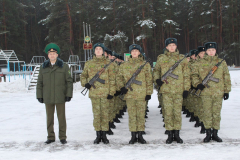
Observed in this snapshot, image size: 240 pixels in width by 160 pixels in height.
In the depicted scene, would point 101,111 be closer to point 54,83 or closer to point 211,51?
point 54,83

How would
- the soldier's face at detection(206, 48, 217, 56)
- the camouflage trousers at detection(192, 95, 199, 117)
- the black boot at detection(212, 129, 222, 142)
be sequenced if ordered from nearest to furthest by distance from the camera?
the black boot at detection(212, 129, 222, 142), the soldier's face at detection(206, 48, 217, 56), the camouflage trousers at detection(192, 95, 199, 117)

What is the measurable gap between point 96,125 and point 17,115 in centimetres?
424

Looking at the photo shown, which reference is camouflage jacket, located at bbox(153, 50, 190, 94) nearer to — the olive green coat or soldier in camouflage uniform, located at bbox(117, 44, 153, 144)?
soldier in camouflage uniform, located at bbox(117, 44, 153, 144)

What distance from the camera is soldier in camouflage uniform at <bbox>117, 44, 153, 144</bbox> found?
460 centimetres

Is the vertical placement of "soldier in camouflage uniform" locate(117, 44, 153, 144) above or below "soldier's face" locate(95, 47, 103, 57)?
below

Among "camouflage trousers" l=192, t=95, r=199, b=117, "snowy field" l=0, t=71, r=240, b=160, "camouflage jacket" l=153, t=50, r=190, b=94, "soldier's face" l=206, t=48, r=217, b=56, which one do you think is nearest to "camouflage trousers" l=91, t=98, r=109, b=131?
"snowy field" l=0, t=71, r=240, b=160

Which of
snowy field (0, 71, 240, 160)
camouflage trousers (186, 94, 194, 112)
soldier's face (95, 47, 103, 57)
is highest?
soldier's face (95, 47, 103, 57)

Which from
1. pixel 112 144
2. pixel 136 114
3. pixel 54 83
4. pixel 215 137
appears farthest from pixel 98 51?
pixel 215 137

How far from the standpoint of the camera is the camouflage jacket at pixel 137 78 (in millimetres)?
4598

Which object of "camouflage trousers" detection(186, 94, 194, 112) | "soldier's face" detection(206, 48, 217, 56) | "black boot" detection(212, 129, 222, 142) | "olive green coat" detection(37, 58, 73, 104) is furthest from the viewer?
"camouflage trousers" detection(186, 94, 194, 112)

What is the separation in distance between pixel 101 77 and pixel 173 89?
1.42m

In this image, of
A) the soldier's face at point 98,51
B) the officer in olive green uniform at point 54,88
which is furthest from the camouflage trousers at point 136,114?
the officer in olive green uniform at point 54,88

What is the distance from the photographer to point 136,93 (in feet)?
15.0

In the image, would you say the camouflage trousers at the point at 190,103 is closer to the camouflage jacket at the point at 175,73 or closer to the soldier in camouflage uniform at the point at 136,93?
the camouflage jacket at the point at 175,73
